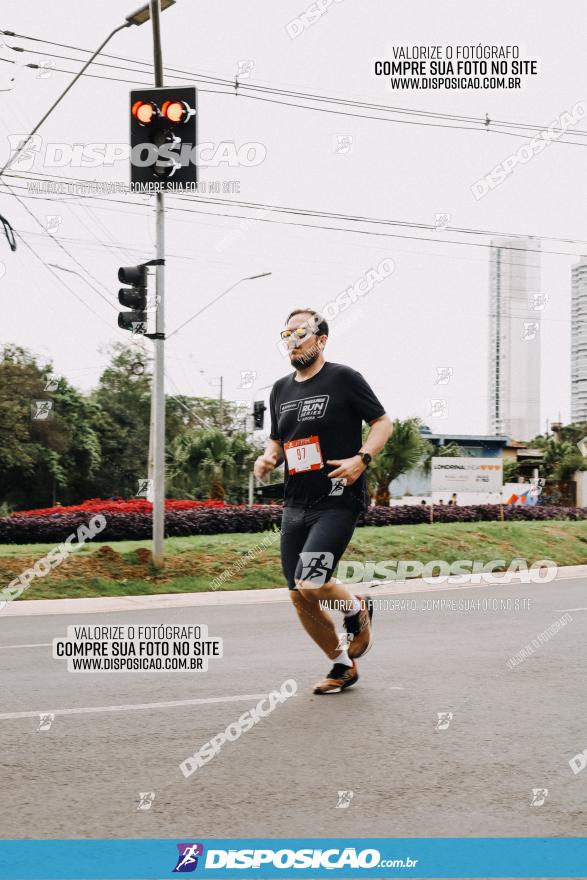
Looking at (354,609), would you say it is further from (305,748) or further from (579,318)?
(579,318)

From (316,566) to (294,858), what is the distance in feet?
7.66

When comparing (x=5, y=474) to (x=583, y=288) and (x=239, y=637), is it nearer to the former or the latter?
(x=583, y=288)

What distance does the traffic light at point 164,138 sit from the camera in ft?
30.7

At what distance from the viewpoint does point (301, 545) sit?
226 inches

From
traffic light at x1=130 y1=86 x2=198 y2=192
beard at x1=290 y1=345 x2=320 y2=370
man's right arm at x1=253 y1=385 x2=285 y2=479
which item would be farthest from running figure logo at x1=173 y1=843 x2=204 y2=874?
traffic light at x1=130 y1=86 x2=198 y2=192

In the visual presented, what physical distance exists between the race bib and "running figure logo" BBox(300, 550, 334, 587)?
0.47 meters

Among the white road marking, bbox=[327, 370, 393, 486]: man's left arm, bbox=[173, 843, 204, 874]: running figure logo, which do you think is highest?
bbox=[327, 370, 393, 486]: man's left arm

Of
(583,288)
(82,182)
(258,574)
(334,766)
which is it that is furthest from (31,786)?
(583,288)

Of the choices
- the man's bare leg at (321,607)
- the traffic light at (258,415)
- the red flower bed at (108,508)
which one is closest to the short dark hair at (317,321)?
the man's bare leg at (321,607)

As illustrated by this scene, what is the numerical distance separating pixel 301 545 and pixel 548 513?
2119 cm

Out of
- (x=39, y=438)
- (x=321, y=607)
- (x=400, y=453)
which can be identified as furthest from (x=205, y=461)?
(x=321, y=607)

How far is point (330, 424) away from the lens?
562 centimetres

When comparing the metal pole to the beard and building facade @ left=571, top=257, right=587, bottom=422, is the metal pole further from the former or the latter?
A: building facade @ left=571, top=257, right=587, bottom=422

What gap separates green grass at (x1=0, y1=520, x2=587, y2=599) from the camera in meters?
12.8
